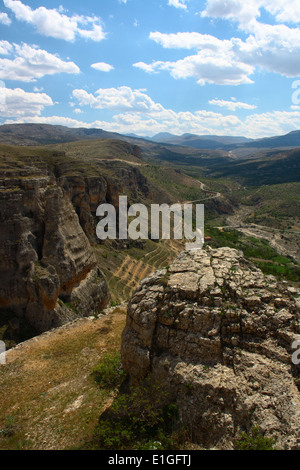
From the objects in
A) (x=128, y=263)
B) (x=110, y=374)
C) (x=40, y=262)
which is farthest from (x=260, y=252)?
(x=110, y=374)

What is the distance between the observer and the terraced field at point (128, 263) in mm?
41719

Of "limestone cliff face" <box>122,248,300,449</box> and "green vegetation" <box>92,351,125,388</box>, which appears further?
"green vegetation" <box>92,351,125,388</box>

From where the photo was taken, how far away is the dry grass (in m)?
10.9

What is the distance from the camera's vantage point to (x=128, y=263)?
51688mm

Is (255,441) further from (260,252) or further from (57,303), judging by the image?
(260,252)

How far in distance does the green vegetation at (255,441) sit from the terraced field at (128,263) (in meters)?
26.7

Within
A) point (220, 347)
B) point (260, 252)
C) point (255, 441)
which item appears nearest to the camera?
point (255, 441)

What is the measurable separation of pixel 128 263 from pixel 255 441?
144 feet

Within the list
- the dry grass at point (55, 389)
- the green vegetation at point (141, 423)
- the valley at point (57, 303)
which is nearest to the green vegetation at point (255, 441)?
the valley at point (57, 303)

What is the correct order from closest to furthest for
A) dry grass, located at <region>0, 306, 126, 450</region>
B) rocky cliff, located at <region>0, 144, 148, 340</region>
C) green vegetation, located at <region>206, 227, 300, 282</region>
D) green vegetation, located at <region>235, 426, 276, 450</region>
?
1. green vegetation, located at <region>235, 426, 276, 450</region>
2. dry grass, located at <region>0, 306, 126, 450</region>
3. rocky cliff, located at <region>0, 144, 148, 340</region>
4. green vegetation, located at <region>206, 227, 300, 282</region>

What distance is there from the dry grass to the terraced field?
15.8 metres

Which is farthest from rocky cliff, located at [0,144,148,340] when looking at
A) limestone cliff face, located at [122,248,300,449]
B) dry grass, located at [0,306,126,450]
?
limestone cliff face, located at [122,248,300,449]

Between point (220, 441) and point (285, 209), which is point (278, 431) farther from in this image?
point (285, 209)

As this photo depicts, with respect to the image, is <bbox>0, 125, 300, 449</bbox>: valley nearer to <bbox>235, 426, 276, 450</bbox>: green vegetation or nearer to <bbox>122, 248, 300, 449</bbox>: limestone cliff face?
<bbox>122, 248, 300, 449</bbox>: limestone cliff face
